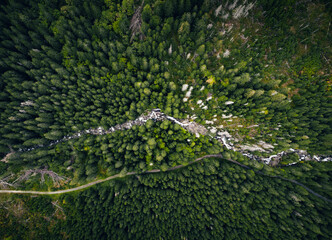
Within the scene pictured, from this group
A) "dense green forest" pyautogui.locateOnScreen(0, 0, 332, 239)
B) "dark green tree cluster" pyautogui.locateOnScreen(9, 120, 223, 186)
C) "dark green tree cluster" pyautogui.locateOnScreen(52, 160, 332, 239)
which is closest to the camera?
"dense green forest" pyautogui.locateOnScreen(0, 0, 332, 239)

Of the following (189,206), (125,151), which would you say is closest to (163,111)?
(125,151)

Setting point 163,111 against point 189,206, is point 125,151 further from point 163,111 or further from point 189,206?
point 189,206

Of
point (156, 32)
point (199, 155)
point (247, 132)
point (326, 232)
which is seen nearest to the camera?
point (156, 32)

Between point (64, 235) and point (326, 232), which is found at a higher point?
point (326, 232)

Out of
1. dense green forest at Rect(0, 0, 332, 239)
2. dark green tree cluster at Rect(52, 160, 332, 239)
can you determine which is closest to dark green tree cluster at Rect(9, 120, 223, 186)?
dense green forest at Rect(0, 0, 332, 239)

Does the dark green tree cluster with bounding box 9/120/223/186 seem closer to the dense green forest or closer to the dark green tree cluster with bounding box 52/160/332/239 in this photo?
the dense green forest

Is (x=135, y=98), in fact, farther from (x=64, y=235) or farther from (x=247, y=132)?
(x=64, y=235)

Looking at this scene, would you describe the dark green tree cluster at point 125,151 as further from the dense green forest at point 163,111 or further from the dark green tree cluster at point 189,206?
the dark green tree cluster at point 189,206

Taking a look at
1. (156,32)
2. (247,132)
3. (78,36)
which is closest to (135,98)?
(156,32)
